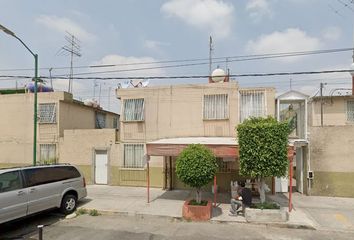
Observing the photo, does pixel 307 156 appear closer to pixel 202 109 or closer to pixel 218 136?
pixel 218 136

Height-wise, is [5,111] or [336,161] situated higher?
[5,111]

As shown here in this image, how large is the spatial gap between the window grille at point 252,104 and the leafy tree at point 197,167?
5479mm

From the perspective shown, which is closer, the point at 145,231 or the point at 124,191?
the point at 145,231

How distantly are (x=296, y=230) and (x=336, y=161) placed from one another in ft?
20.6

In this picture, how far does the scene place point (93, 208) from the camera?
12.6 m

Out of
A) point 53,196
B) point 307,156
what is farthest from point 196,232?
point 307,156

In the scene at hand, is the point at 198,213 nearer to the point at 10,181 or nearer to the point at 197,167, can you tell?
the point at 197,167

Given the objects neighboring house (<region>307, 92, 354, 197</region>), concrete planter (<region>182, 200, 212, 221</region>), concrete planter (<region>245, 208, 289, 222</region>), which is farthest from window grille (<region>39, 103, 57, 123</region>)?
neighboring house (<region>307, 92, 354, 197</region>)

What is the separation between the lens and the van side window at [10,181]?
32.1ft

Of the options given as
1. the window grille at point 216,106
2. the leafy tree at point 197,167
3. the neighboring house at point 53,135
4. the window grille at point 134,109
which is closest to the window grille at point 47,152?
the neighboring house at point 53,135

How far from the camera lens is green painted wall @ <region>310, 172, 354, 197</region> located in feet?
48.9

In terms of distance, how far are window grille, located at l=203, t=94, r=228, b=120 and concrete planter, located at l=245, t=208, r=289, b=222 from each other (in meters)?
6.46

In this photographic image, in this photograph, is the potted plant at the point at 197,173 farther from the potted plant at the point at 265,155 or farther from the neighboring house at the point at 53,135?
the neighboring house at the point at 53,135

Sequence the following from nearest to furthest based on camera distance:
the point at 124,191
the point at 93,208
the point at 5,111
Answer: the point at 93,208 → the point at 124,191 → the point at 5,111
